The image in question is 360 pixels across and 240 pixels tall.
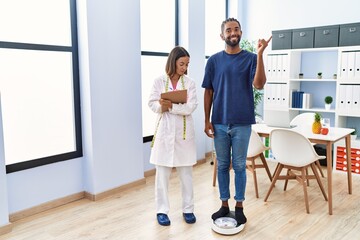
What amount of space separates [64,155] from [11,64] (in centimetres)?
95

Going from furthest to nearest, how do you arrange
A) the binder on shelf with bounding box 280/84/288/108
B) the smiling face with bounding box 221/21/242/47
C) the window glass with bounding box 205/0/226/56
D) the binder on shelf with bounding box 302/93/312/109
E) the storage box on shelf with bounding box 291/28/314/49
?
the window glass with bounding box 205/0/226/56 < the binder on shelf with bounding box 280/84/288/108 < the binder on shelf with bounding box 302/93/312/109 < the storage box on shelf with bounding box 291/28/314/49 < the smiling face with bounding box 221/21/242/47

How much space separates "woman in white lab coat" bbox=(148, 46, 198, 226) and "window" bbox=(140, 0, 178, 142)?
1503mm

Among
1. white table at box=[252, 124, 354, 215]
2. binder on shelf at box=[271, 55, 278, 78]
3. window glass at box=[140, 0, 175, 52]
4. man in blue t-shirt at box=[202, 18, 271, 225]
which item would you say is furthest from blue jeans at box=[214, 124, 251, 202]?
binder on shelf at box=[271, 55, 278, 78]

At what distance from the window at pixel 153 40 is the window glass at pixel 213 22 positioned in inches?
35.0

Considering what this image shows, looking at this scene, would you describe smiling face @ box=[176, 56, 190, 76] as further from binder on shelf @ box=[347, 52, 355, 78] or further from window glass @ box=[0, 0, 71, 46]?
binder on shelf @ box=[347, 52, 355, 78]

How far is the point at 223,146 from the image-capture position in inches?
110

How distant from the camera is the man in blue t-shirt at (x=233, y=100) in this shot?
8.65ft

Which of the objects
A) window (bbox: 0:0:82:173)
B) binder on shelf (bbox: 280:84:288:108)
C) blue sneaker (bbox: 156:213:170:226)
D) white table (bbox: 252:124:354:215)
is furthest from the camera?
→ binder on shelf (bbox: 280:84:288:108)

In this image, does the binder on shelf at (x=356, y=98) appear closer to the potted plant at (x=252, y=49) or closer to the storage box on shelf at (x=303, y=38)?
the storage box on shelf at (x=303, y=38)

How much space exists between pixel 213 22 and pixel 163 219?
11.7 feet

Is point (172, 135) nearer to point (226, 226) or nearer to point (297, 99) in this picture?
point (226, 226)

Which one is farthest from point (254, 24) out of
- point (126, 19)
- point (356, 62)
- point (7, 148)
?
point (7, 148)

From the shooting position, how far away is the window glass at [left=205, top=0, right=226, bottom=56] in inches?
214

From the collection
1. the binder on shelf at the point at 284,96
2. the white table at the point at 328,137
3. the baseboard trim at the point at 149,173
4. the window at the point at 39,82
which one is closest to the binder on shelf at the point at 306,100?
the binder on shelf at the point at 284,96
